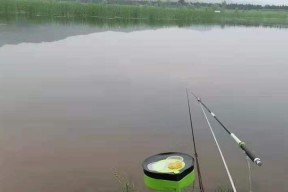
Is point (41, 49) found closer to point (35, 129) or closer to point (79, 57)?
point (79, 57)

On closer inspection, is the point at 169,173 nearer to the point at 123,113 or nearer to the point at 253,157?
the point at 253,157

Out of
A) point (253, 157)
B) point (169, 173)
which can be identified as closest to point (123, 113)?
point (169, 173)

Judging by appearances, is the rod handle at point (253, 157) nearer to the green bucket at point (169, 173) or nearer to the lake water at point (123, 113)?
the green bucket at point (169, 173)

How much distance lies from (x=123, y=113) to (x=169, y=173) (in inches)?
224

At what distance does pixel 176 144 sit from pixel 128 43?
1549 centimetres

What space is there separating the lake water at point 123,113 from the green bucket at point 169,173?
4.76 feet

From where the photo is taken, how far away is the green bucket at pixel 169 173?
463 centimetres

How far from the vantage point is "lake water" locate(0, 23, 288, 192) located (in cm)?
696

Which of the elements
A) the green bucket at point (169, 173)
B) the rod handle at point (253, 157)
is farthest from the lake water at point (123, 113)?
the rod handle at point (253, 157)

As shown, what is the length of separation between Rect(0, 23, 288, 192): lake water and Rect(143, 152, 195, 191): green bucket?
57.1 inches

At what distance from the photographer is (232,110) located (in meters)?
10.8

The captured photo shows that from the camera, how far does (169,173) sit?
461 cm

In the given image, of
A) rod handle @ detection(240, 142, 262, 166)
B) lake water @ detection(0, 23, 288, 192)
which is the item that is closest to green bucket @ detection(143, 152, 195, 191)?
rod handle @ detection(240, 142, 262, 166)

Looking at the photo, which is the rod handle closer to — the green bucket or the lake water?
the green bucket
